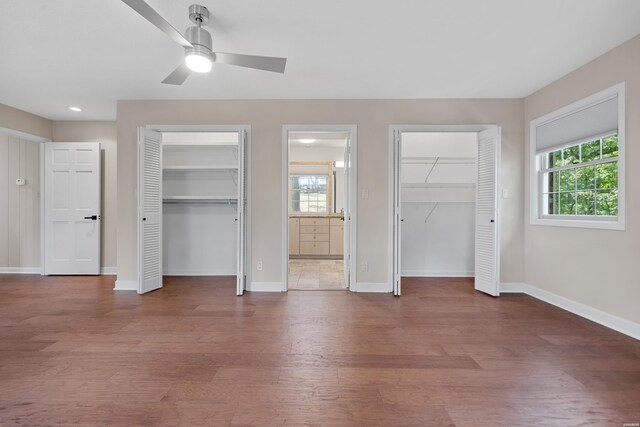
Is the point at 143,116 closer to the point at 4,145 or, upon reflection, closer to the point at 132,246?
the point at 132,246

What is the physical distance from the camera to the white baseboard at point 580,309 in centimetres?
246

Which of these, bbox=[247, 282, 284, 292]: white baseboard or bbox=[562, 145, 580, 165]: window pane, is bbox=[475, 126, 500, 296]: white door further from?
bbox=[247, 282, 284, 292]: white baseboard

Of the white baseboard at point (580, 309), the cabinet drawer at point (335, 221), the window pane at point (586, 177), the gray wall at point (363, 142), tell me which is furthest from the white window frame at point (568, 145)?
the cabinet drawer at point (335, 221)

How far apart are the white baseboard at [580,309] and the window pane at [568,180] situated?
120cm

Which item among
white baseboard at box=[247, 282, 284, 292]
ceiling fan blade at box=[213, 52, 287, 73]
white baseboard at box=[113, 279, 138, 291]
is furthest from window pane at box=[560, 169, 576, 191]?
white baseboard at box=[113, 279, 138, 291]

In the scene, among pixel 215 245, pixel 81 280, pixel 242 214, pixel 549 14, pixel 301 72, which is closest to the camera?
pixel 549 14

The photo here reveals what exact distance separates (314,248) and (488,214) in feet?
11.6

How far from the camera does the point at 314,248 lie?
6309 millimetres

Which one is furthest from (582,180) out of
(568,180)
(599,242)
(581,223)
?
(599,242)

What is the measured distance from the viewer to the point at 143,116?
385 cm

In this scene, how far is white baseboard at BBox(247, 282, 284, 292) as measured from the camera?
3.78 m

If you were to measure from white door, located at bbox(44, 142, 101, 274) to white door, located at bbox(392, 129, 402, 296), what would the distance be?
4.55 meters

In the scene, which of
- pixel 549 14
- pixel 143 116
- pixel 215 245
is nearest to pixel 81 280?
pixel 215 245

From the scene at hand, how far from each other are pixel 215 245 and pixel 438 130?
3.68 meters
